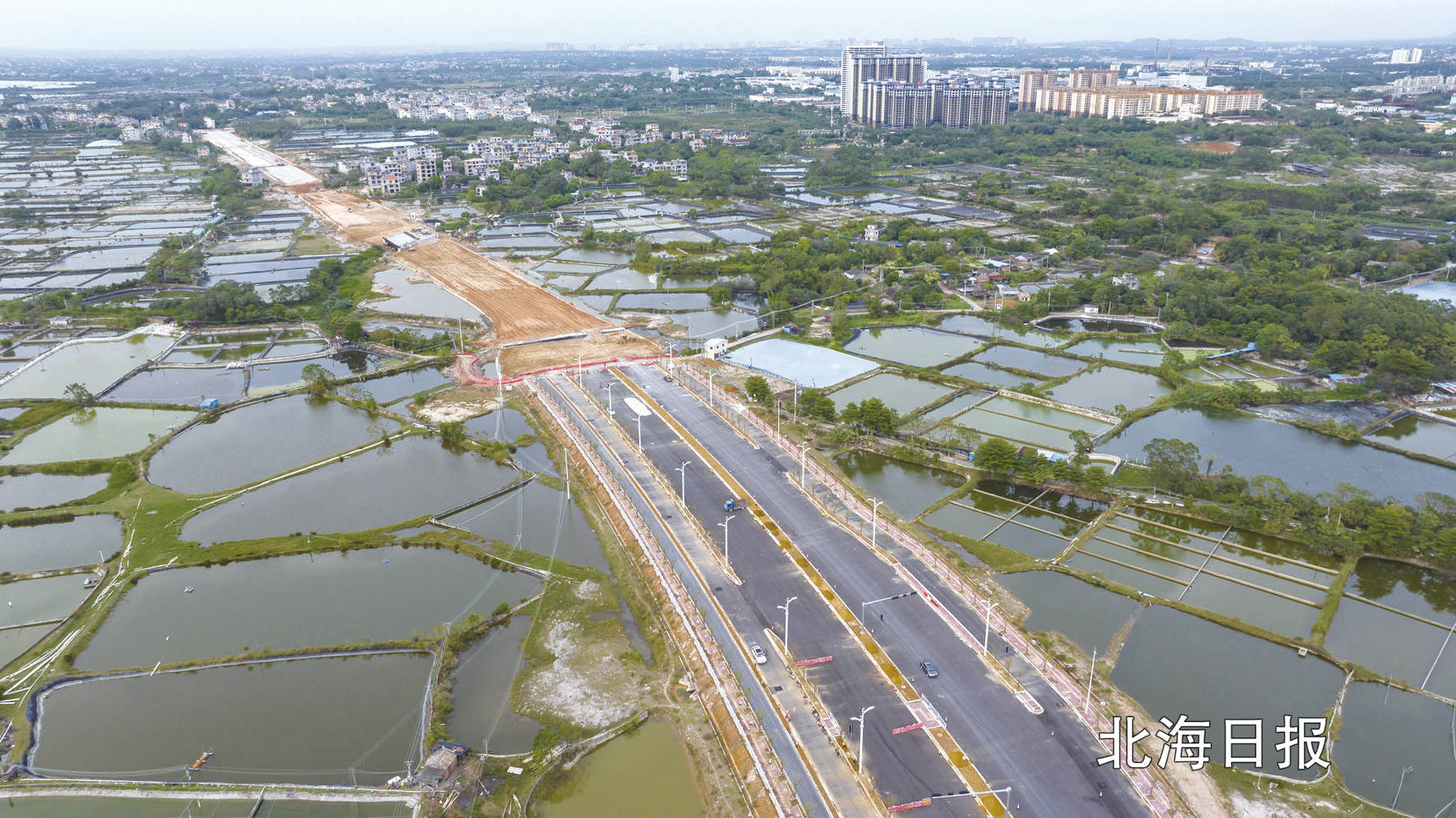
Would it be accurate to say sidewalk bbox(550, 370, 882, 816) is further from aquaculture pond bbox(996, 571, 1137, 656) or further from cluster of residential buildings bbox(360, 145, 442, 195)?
cluster of residential buildings bbox(360, 145, 442, 195)

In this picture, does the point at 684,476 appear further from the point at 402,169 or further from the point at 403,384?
the point at 402,169

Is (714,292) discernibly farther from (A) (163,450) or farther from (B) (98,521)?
(B) (98,521)

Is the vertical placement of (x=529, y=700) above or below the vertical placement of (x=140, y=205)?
below

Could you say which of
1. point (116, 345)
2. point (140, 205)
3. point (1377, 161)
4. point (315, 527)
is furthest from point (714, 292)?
point (1377, 161)

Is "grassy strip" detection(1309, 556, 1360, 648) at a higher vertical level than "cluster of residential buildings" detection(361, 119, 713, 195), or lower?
lower

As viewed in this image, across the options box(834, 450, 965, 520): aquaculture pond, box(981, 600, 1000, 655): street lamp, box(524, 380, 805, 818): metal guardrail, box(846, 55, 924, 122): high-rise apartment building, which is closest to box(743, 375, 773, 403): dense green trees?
box(834, 450, 965, 520): aquaculture pond

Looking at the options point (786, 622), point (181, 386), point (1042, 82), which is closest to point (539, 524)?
point (786, 622)

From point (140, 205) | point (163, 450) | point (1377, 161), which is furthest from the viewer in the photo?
point (1377, 161)
